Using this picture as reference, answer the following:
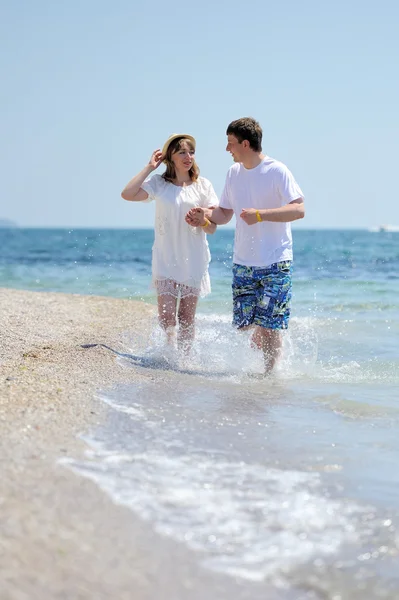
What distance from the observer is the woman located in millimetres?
6367

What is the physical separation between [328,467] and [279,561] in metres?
1.04

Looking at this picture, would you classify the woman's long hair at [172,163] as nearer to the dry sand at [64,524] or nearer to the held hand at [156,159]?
the held hand at [156,159]

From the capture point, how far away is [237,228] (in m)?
6.14

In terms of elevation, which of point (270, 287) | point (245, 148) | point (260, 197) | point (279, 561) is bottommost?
point (279, 561)

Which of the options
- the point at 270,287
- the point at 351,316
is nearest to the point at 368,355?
the point at 270,287

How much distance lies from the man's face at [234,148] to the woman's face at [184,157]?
43cm

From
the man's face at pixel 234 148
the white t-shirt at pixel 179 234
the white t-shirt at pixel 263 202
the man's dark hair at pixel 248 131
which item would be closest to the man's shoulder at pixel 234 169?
A: the white t-shirt at pixel 263 202

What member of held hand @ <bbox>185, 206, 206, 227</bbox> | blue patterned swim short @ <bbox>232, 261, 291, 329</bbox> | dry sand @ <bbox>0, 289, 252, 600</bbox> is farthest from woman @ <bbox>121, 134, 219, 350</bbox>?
dry sand @ <bbox>0, 289, 252, 600</bbox>

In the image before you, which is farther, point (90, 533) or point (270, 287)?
point (270, 287)

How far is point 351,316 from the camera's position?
462 inches

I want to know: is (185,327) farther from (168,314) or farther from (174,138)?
(174,138)

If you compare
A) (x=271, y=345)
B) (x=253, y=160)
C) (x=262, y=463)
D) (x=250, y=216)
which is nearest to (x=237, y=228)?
(x=250, y=216)

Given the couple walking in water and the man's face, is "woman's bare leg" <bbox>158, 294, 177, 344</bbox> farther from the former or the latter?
the man's face

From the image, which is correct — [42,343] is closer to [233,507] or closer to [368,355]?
[368,355]
